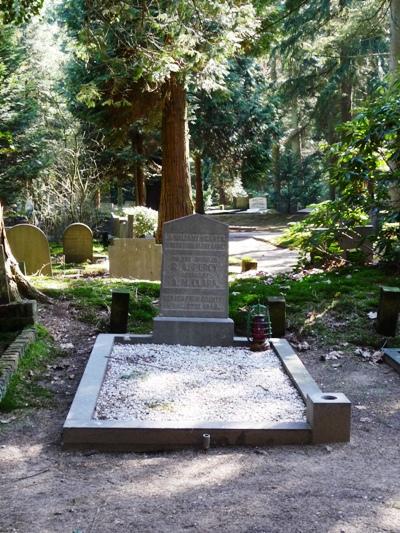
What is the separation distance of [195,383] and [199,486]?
209 centimetres

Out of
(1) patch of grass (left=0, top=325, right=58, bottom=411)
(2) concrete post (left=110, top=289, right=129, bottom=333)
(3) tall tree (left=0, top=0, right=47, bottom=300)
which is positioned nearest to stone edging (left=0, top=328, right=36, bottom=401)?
(1) patch of grass (left=0, top=325, right=58, bottom=411)

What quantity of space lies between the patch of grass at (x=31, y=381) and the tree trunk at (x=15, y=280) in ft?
2.59

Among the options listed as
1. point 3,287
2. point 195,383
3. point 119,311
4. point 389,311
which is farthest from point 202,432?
point 389,311

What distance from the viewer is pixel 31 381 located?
6.55 meters

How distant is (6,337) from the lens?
7.59 metres

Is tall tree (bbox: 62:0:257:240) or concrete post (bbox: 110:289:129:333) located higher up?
tall tree (bbox: 62:0:257:240)

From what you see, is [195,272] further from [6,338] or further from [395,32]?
[395,32]

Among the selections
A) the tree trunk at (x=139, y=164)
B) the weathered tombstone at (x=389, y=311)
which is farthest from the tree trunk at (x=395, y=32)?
the tree trunk at (x=139, y=164)

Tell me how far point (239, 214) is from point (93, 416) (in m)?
33.1

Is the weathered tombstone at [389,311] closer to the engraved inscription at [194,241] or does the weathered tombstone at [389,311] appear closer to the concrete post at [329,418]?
the engraved inscription at [194,241]

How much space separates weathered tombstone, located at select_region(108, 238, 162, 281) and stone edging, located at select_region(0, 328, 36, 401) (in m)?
6.42

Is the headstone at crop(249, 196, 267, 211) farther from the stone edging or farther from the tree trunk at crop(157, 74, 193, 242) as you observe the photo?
the stone edging

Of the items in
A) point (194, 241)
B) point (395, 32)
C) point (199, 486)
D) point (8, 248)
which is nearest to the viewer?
point (199, 486)

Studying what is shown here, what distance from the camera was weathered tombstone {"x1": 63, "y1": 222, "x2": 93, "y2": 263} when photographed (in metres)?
16.9
